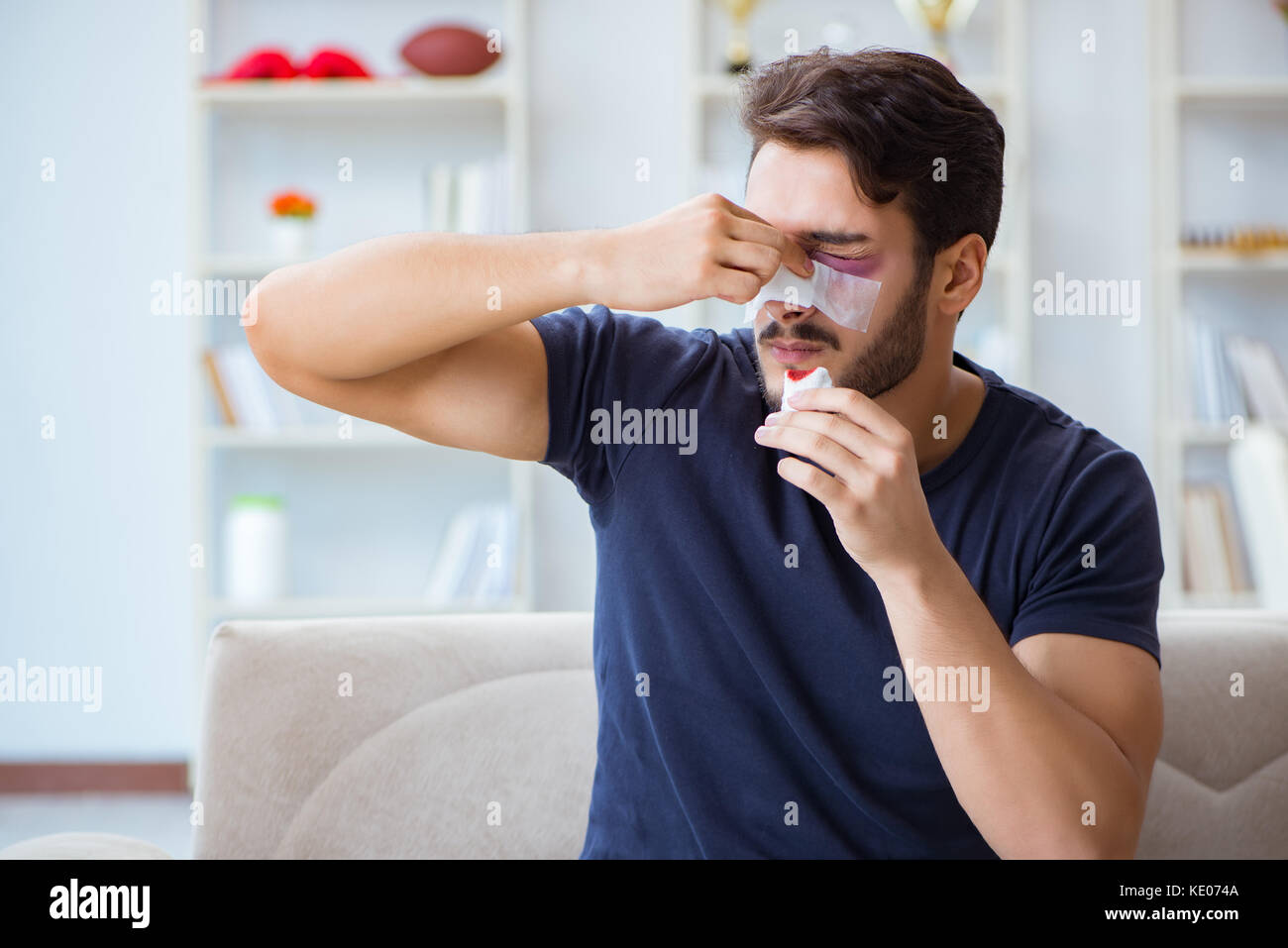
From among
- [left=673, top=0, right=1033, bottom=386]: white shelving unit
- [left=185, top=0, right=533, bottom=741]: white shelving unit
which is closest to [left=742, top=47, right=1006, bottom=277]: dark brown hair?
[left=673, top=0, right=1033, bottom=386]: white shelving unit

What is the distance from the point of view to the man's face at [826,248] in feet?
4.12

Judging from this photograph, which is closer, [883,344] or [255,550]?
[883,344]

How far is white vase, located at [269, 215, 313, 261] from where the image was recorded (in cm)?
338

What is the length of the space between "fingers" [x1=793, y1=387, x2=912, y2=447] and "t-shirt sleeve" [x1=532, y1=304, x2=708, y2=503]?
277mm

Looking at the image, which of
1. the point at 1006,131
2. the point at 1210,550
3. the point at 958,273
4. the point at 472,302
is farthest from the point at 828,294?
the point at 1210,550

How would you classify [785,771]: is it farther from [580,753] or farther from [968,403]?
[968,403]

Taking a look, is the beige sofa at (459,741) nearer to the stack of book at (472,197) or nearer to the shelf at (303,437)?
the shelf at (303,437)

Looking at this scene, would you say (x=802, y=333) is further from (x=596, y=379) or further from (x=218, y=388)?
(x=218, y=388)

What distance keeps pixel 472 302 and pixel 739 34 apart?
2.57 m

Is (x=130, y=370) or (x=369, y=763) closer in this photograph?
(x=369, y=763)

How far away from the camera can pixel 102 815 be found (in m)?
3.40
